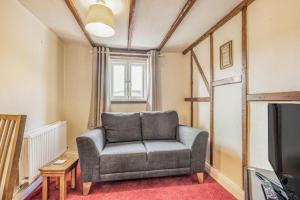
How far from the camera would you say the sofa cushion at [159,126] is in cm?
284

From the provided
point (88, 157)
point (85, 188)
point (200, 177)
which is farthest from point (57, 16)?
point (200, 177)

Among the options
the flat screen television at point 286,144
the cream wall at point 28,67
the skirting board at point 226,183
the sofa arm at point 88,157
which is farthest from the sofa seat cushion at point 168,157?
the cream wall at point 28,67

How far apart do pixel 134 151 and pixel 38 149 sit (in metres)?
1.16

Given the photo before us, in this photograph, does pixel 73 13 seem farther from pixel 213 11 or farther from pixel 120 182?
pixel 120 182

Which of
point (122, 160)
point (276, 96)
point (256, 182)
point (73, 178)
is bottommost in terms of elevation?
point (73, 178)

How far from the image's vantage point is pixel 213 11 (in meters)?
2.08

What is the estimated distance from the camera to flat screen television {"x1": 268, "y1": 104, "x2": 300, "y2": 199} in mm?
990

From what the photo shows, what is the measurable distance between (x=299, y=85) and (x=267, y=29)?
0.62 metres

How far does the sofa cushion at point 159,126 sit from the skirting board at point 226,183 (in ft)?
2.43

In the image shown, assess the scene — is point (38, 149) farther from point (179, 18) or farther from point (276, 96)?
point (276, 96)

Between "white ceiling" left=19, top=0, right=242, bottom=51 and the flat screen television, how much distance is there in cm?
138

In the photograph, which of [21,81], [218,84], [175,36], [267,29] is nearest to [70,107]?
[21,81]

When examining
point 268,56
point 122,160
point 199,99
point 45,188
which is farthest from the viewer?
point 199,99

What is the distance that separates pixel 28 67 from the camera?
2.10 meters
